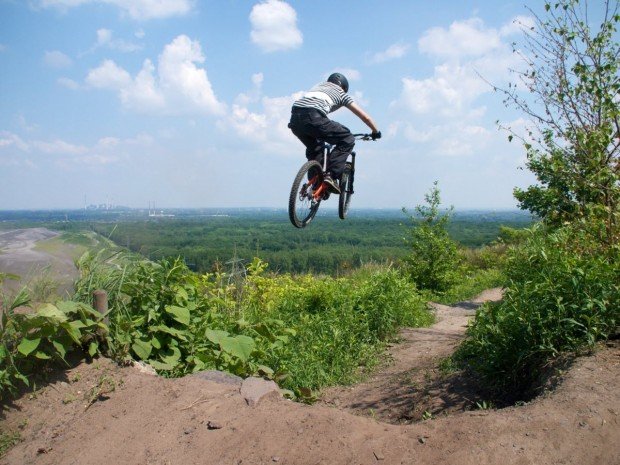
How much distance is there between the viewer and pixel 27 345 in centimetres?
312

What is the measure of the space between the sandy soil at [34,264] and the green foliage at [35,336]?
1.38 feet

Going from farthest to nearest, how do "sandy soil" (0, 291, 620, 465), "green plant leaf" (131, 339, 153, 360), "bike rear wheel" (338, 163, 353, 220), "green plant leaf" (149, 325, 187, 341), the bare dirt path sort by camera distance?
"bike rear wheel" (338, 163, 353, 220) < the bare dirt path < "green plant leaf" (149, 325, 187, 341) < "green plant leaf" (131, 339, 153, 360) < "sandy soil" (0, 291, 620, 465)

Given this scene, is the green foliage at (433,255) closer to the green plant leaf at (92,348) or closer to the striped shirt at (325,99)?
the striped shirt at (325,99)

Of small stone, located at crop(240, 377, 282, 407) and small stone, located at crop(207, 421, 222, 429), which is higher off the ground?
small stone, located at crop(240, 377, 282, 407)

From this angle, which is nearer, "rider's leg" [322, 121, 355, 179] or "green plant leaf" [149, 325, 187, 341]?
"green plant leaf" [149, 325, 187, 341]

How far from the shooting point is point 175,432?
2.98 m

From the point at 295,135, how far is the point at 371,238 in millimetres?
25123

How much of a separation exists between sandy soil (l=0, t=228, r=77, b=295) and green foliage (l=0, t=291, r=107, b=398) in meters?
0.42

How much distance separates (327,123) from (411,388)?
9.31 feet

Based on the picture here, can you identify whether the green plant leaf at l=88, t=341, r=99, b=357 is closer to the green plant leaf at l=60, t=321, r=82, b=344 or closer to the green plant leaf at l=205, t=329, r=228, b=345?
the green plant leaf at l=60, t=321, r=82, b=344

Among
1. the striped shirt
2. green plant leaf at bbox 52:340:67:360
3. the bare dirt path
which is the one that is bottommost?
the bare dirt path

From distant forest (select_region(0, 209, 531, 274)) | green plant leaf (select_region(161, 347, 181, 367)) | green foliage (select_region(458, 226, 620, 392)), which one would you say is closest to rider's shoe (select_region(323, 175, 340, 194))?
distant forest (select_region(0, 209, 531, 274))

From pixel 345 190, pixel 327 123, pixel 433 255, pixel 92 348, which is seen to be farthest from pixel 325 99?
pixel 433 255

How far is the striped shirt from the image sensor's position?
5.17 metres
